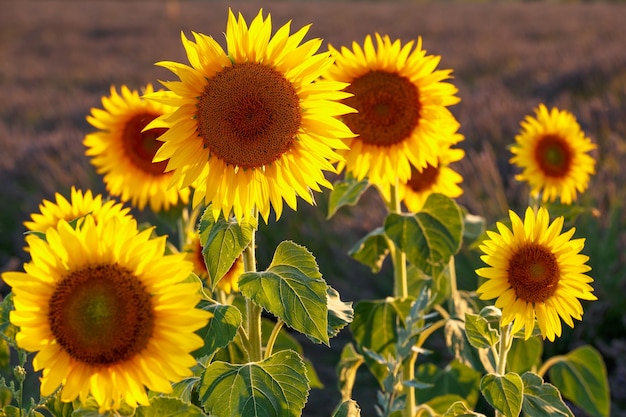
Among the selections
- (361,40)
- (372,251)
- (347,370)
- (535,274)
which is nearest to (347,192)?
(372,251)

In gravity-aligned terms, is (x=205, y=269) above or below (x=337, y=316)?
above

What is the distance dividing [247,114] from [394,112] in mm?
614

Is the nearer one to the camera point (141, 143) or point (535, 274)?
point (535, 274)

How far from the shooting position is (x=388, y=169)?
203 cm

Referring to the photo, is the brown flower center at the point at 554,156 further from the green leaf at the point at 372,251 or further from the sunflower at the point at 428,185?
the green leaf at the point at 372,251

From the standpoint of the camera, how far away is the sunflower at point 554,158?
8.38 feet

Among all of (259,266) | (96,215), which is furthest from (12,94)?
(96,215)

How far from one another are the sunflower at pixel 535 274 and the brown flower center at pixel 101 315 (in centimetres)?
66

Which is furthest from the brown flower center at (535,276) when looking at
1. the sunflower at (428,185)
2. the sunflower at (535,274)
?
the sunflower at (428,185)

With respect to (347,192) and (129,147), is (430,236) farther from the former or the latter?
(129,147)

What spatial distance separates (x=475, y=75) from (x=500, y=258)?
1048 cm

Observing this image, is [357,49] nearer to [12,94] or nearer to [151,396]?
[151,396]

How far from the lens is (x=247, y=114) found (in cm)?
154

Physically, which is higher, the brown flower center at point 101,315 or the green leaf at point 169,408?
the brown flower center at point 101,315
